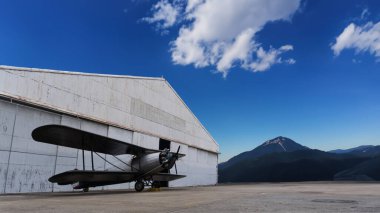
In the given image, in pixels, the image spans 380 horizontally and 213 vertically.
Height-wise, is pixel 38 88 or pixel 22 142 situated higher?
pixel 38 88

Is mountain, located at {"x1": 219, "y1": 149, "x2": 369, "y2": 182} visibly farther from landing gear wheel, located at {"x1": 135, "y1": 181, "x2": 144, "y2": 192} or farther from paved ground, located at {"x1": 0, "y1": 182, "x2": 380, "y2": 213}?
paved ground, located at {"x1": 0, "y1": 182, "x2": 380, "y2": 213}

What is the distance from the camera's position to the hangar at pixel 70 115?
17.5m

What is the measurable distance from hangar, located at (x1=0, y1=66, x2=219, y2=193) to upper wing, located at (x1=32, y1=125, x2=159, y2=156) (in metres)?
3.40

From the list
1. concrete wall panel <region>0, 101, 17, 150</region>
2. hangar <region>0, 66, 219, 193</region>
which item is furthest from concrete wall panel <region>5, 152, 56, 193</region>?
concrete wall panel <region>0, 101, 17, 150</region>

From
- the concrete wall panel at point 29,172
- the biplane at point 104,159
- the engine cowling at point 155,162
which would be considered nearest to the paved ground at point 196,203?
the biplane at point 104,159

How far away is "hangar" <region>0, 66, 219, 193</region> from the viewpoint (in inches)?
690

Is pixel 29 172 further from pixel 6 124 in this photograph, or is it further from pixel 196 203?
pixel 196 203

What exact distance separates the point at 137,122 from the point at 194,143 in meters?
12.6

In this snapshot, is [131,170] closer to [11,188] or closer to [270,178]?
[11,188]

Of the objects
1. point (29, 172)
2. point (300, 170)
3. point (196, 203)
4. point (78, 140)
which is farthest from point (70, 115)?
point (300, 170)

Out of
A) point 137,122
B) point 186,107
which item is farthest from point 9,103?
point 186,107

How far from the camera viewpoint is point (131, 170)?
19547 mm

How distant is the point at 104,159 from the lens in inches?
675

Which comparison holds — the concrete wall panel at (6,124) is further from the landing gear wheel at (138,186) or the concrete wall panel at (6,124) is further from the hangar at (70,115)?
the landing gear wheel at (138,186)
